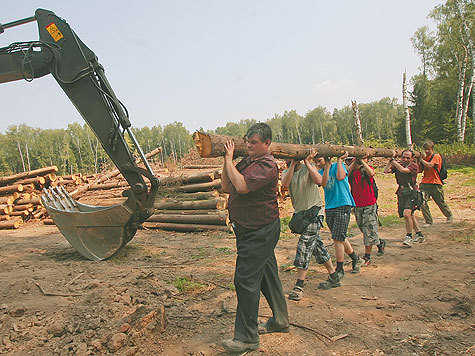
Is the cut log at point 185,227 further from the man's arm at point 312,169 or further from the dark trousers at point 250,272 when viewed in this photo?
the dark trousers at point 250,272

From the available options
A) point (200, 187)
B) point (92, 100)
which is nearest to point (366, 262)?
point (92, 100)

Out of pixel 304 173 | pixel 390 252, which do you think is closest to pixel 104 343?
pixel 304 173

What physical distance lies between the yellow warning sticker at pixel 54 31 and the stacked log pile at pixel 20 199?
27.4 feet

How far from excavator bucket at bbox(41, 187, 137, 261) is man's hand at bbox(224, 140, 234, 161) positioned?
10.9 ft

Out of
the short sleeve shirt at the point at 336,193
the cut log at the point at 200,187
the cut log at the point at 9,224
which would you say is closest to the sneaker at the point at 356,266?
the short sleeve shirt at the point at 336,193

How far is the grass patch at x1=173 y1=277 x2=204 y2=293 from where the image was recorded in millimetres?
4874

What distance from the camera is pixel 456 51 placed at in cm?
2797

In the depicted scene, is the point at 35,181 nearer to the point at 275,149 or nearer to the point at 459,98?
the point at 275,149

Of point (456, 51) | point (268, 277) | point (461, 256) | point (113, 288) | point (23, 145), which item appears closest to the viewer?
point (268, 277)

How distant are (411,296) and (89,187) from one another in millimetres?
13493

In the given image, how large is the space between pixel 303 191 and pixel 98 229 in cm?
383

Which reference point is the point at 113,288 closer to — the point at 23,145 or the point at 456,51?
the point at 456,51

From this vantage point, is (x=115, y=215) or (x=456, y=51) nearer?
(x=115, y=215)

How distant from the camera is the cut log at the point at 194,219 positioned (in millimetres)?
9461
